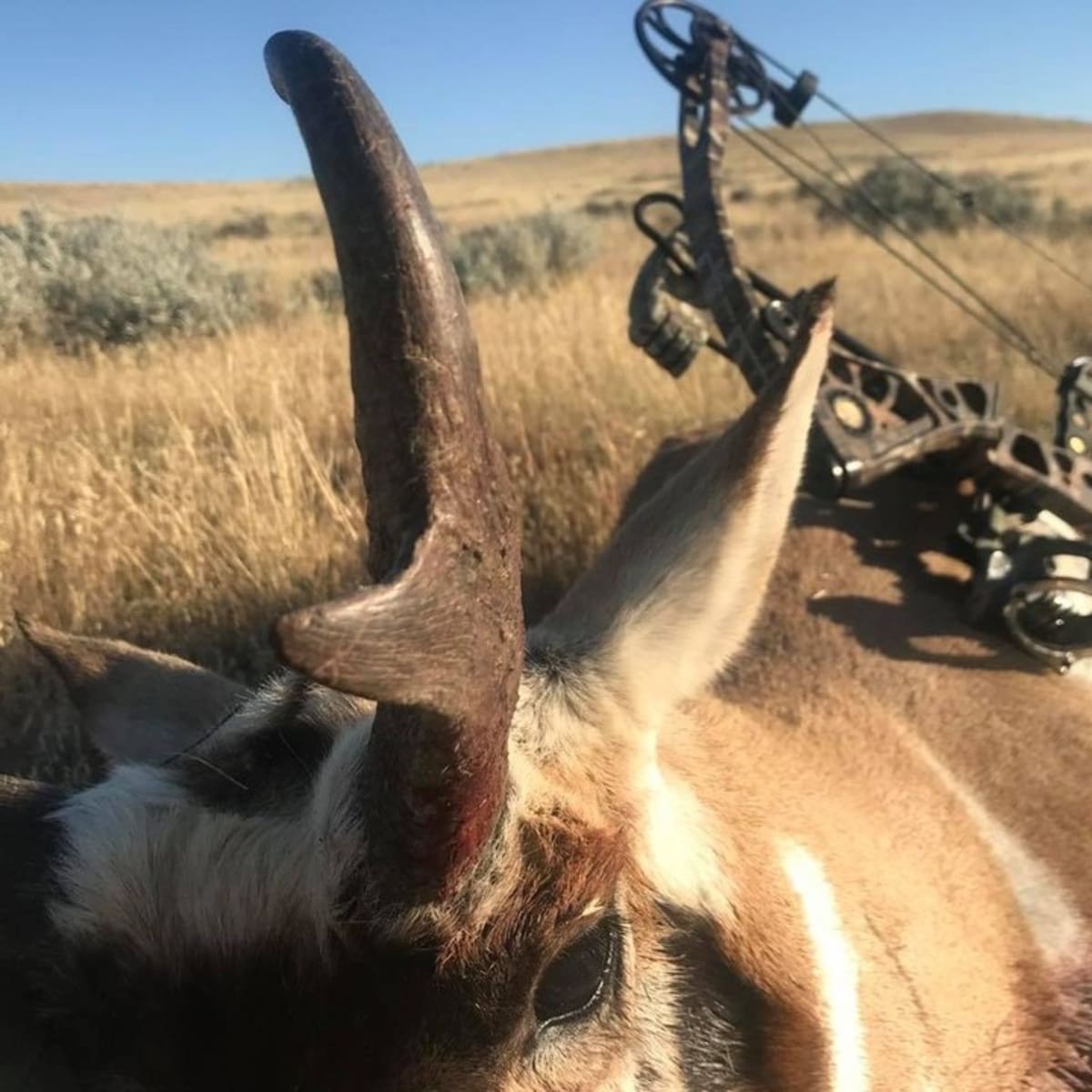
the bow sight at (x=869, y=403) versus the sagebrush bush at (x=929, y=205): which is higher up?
the sagebrush bush at (x=929, y=205)

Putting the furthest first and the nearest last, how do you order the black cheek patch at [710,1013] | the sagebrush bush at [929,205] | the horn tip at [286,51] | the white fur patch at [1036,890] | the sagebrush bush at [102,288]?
1. the sagebrush bush at [929,205]
2. the sagebrush bush at [102,288]
3. the white fur patch at [1036,890]
4. the black cheek patch at [710,1013]
5. the horn tip at [286,51]

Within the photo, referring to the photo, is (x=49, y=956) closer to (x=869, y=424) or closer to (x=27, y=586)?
(x=869, y=424)

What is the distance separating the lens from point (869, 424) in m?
3.46

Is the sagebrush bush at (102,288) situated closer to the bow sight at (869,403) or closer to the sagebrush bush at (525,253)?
the sagebrush bush at (525,253)

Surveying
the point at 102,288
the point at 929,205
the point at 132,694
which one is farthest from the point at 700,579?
the point at 929,205

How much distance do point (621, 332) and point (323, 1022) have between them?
8.26m

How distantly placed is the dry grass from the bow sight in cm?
171

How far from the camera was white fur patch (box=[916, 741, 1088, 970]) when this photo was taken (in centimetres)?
240

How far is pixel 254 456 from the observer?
20.1 ft

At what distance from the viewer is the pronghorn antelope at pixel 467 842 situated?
3.50ft

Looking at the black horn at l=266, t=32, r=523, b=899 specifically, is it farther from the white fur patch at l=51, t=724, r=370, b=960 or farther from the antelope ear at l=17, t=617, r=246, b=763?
the antelope ear at l=17, t=617, r=246, b=763

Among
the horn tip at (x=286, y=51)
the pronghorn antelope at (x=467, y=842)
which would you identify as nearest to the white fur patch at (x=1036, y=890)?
the pronghorn antelope at (x=467, y=842)

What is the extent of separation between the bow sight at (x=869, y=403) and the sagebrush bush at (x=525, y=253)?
9.10 m

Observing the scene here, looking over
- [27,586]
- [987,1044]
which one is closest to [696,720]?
[987,1044]
